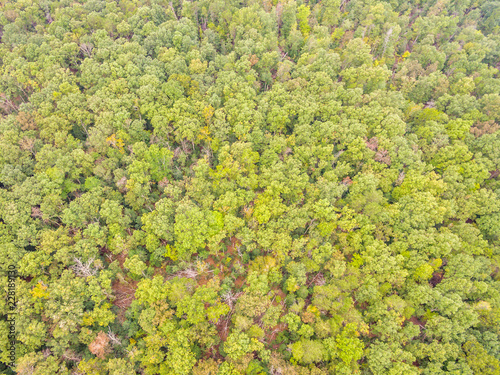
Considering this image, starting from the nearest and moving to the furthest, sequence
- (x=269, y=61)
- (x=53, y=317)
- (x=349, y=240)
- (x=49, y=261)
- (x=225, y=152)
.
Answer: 1. (x=53, y=317)
2. (x=49, y=261)
3. (x=349, y=240)
4. (x=225, y=152)
5. (x=269, y=61)

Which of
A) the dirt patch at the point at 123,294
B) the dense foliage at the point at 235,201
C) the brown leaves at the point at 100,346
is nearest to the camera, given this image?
the brown leaves at the point at 100,346

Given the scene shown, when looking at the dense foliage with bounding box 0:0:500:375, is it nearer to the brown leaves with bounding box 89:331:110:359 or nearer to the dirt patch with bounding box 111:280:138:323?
the brown leaves with bounding box 89:331:110:359

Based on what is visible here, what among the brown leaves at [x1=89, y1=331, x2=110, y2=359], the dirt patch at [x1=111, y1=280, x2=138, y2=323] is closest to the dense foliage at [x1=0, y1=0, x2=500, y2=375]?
the brown leaves at [x1=89, y1=331, x2=110, y2=359]

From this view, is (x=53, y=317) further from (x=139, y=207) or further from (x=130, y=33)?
(x=130, y=33)

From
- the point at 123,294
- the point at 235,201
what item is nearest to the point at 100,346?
the point at 123,294

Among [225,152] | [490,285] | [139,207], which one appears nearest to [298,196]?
[225,152]

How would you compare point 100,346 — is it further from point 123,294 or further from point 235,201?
point 235,201

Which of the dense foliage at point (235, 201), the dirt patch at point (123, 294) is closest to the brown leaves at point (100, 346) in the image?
the dense foliage at point (235, 201)

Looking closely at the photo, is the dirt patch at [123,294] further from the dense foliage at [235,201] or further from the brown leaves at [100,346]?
the brown leaves at [100,346]
